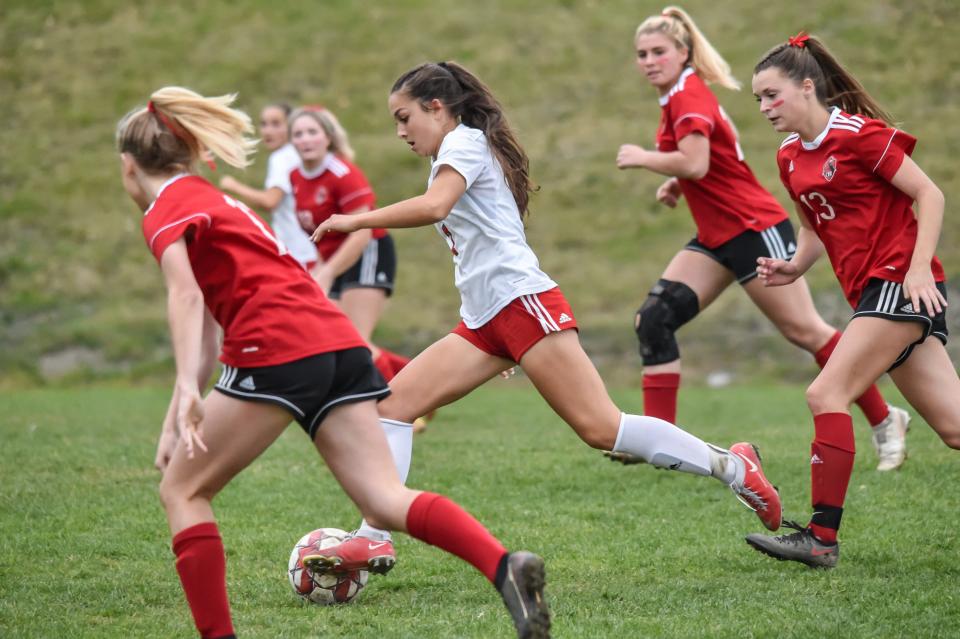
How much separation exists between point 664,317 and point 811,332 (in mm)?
765

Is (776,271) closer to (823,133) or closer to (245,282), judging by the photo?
(823,133)

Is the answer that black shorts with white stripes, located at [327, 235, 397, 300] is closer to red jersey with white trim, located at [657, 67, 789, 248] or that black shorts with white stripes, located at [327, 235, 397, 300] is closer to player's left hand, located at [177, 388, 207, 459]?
red jersey with white trim, located at [657, 67, 789, 248]

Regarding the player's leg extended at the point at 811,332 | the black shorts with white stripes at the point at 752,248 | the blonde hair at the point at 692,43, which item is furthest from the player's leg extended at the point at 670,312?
the blonde hair at the point at 692,43

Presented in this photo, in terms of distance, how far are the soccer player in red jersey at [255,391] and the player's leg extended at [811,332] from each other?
3.14 metres

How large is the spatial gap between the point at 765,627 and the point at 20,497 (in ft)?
13.4

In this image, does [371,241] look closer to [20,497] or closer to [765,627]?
[20,497]

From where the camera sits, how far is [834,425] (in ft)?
15.7

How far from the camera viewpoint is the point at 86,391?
44.2 feet

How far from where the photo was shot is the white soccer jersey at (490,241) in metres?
4.57

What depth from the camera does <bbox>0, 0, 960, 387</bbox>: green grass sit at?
15.6 meters

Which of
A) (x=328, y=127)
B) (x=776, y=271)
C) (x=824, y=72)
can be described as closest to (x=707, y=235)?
(x=776, y=271)

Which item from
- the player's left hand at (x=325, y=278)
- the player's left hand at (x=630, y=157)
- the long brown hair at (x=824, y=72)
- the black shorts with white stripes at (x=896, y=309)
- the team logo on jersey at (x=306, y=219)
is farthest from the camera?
the team logo on jersey at (x=306, y=219)

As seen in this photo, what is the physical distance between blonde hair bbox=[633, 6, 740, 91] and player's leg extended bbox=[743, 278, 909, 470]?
3.68ft

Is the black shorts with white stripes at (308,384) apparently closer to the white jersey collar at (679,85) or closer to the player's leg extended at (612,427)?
the player's leg extended at (612,427)
